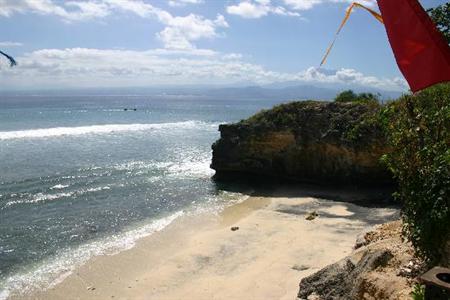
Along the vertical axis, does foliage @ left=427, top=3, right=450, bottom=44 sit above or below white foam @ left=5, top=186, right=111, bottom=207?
above

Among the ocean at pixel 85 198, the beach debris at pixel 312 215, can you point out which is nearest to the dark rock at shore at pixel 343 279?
the ocean at pixel 85 198

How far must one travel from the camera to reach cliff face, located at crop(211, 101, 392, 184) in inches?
1092

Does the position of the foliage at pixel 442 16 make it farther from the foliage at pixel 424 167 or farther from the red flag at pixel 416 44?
the red flag at pixel 416 44

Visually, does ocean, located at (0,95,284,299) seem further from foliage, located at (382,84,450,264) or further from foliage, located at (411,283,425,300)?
foliage, located at (411,283,425,300)

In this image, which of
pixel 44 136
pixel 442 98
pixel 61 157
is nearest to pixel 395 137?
pixel 442 98

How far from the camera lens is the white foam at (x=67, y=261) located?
16.8 meters

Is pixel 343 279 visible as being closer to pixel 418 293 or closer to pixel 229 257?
pixel 418 293

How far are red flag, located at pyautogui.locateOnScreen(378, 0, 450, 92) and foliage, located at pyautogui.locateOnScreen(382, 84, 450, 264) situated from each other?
3922 millimetres

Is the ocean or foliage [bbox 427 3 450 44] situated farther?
the ocean

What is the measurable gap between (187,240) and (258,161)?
11828 mm

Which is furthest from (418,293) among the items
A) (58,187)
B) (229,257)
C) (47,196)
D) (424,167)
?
(58,187)

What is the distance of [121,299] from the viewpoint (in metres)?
15.5

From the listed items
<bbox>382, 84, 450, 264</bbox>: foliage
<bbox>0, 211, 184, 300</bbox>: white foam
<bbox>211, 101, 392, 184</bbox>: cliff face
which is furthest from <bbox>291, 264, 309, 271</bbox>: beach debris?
<bbox>211, 101, 392, 184</bbox>: cliff face

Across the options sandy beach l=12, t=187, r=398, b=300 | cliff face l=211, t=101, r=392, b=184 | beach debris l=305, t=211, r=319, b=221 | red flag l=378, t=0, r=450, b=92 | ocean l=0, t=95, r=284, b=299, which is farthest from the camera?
cliff face l=211, t=101, r=392, b=184
